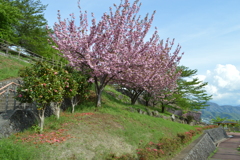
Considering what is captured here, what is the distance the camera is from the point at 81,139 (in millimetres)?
9336

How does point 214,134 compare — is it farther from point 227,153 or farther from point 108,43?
point 108,43

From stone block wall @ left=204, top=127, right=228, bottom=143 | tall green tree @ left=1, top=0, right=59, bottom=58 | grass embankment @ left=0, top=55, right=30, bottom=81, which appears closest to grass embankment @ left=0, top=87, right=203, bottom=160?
grass embankment @ left=0, top=55, right=30, bottom=81

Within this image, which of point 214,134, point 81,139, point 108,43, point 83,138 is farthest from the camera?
point 214,134

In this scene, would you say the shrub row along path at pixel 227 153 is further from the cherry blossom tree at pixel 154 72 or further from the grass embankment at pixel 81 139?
the cherry blossom tree at pixel 154 72

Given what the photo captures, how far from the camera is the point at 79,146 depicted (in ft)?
28.2

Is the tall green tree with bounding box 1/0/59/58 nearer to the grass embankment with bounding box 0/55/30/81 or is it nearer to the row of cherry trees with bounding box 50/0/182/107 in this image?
the grass embankment with bounding box 0/55/30/81

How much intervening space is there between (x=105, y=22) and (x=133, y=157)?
1022 centimetres

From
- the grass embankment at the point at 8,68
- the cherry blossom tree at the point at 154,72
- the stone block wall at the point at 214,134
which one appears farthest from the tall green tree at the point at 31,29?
the stone block wall at the point at 214,134

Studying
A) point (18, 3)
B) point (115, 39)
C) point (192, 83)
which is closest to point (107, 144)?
point (115, 39)

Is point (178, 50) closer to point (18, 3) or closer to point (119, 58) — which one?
point (119, 58)

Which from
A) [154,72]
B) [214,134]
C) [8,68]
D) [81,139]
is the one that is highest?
[154,72]

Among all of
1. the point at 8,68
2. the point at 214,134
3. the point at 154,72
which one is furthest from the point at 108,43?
the point at 214,134

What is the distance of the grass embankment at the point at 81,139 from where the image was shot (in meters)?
7.43

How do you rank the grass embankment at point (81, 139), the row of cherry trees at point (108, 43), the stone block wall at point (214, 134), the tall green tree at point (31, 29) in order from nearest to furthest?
1. the grass embankment at point (81, 139)
2. the row of cherry trees at point (108, 43)
3. the stone block wall at point (214, 134)
4. the tall green tree at point (31, 29)
